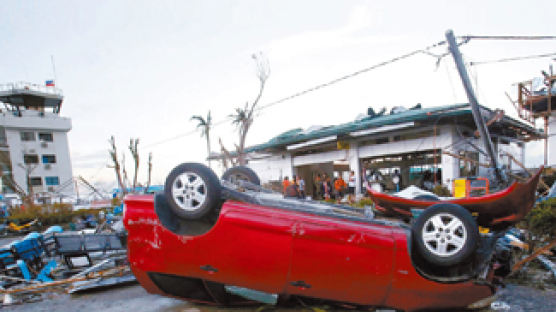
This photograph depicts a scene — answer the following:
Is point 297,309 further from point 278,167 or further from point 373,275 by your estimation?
point 278,167

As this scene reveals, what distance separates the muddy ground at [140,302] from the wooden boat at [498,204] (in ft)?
3.68

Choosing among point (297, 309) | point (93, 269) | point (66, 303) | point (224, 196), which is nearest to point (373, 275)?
point (297, 309)

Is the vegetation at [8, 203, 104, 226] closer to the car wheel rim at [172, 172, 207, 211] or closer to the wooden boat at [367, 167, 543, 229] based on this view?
the car wheel rim at [172, 172, 207, 211]

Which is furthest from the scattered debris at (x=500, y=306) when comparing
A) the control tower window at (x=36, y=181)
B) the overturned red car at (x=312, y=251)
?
the control tower window at (x=36, y=181)

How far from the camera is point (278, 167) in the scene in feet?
64.2

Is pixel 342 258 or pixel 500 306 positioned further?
pixel 500 306

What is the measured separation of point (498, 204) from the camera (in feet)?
14.8

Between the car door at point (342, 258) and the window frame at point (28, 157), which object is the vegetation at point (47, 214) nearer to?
the car door at point (342, 258)

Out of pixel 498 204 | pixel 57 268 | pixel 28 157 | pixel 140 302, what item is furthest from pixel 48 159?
pixel 498 204

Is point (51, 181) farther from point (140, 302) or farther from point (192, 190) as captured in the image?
point (192, 190)

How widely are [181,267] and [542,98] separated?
63.1ft

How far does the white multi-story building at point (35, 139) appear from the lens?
118ft

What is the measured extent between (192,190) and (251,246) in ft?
2.59

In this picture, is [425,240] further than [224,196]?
No
